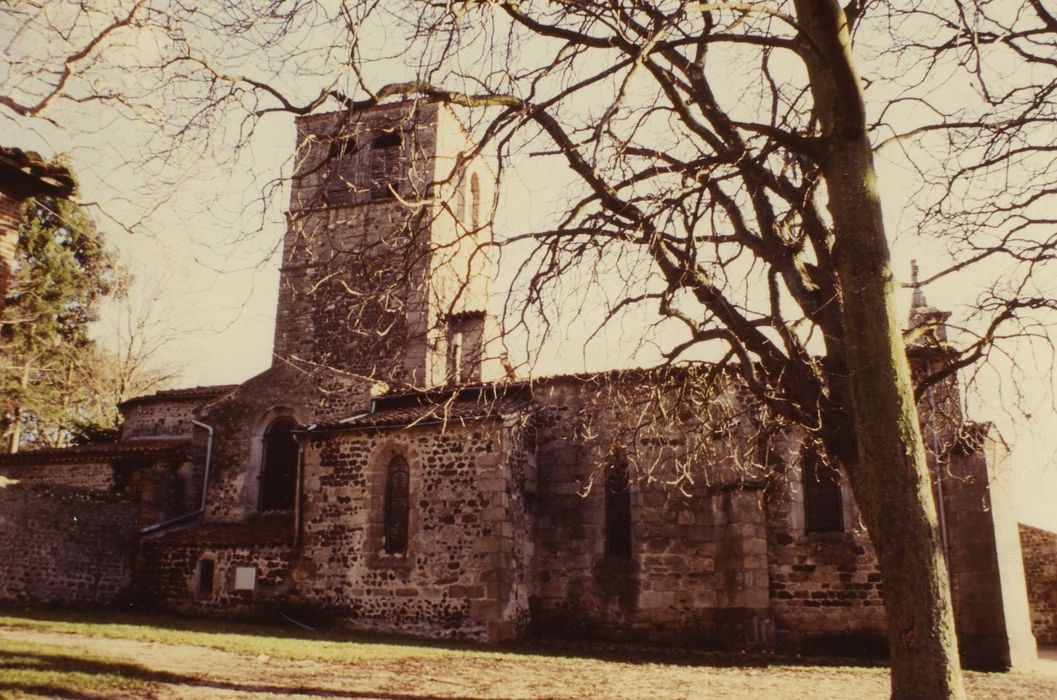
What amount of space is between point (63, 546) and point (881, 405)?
17309 mm

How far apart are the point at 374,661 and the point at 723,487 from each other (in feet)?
24.6

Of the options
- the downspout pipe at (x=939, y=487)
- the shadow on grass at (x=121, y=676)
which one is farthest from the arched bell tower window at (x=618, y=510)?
the shadow on grass at (x=121, y=676)

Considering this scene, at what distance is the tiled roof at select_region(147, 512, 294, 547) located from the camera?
642 inches

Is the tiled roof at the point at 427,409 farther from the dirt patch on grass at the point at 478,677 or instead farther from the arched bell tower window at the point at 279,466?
the dirt patch on grass at the point at 478,677

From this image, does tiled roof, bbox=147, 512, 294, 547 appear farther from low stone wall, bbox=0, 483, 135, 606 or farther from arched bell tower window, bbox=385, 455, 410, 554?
arched bell tower window, bbox=385, 455, 410, 554

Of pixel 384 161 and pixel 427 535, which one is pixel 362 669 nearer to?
pixel 427 535

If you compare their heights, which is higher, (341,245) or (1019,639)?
(341,245)

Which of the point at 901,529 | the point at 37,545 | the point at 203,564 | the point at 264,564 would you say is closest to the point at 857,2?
the point at 901,529

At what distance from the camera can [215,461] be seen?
18938 mm

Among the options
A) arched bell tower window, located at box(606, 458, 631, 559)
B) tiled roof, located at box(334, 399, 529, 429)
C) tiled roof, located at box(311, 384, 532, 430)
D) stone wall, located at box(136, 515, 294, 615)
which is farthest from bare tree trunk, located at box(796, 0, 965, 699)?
stone wall, located at box(136, 515, 294, 615)

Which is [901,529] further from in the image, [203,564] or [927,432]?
[203,564]

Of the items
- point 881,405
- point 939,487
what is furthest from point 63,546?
point 939,487

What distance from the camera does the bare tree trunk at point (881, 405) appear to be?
5148 millimetres

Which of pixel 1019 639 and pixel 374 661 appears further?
pixel 1019 639
